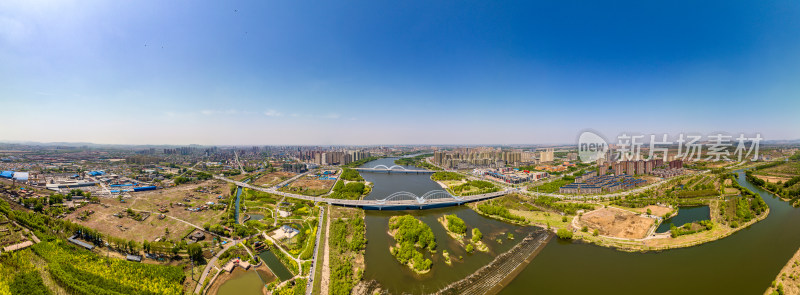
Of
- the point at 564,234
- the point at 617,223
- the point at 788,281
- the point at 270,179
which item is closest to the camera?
the point at 788,281

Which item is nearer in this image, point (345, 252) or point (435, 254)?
point (345, 252)

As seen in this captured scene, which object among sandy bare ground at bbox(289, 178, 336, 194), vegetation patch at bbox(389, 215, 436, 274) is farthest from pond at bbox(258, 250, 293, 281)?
sandy bare ground at bbox(289, 178, 336, 194)

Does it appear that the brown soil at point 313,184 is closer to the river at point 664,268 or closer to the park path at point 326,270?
the park path at point 326,270

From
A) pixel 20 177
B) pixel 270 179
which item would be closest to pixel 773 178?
pixel 270 179

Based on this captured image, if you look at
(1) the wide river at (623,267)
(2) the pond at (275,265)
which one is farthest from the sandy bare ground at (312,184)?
(2) the pond at (275,265)

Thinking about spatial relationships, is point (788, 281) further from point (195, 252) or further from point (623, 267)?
point (195, 252)

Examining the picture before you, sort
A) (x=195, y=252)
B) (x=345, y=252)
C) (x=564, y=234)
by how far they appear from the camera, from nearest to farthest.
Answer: (x=195, y=252), (x=345, y=252), (x=564, y=234)
